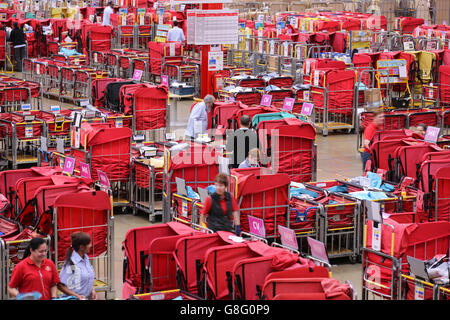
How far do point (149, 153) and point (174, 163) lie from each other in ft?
6.16

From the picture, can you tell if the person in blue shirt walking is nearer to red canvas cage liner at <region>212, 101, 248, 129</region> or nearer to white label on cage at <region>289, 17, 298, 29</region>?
red canvas cage liner at <region>212, 101, 248, 129</region>

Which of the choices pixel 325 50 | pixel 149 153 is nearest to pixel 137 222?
pixel 149 153

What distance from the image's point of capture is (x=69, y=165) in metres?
13.3

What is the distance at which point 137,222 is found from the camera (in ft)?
47.5

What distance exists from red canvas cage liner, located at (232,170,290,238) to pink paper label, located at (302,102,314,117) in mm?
7095

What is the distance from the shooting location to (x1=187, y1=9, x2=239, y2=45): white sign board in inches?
753

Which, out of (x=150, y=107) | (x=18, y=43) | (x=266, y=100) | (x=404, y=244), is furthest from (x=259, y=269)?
(x=18, y=43)

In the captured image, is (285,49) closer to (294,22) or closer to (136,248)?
(294,22)

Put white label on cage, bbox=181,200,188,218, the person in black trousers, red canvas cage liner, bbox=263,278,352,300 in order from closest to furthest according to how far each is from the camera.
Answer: red canvas cage liner, bbox=263,278,352,300 → white label on cage, bbox=181,200,188,218 → the person in black trousers

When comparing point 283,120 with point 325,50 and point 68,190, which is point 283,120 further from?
point 325,50

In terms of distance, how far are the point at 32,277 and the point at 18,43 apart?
23635 millimetres

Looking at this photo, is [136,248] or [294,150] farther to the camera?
[294,150]

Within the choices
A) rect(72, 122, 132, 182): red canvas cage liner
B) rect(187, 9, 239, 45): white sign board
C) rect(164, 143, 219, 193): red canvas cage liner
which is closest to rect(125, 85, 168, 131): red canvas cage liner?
rect(187, 9, 239, 45): white sign board

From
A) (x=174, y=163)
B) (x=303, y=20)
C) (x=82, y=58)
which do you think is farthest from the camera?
(x=303, y=20)
